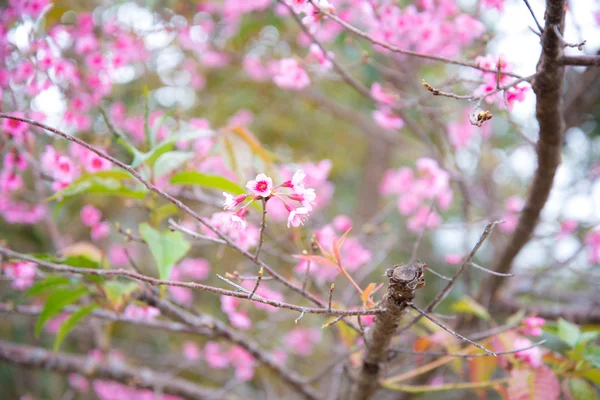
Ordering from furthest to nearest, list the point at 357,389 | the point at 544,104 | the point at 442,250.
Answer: the point at 442,250, the point at 357,389, the point at 544,104

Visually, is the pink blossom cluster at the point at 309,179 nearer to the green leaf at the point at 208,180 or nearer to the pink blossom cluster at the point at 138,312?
the green leaf at the point at 208,180

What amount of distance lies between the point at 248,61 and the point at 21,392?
2644mm

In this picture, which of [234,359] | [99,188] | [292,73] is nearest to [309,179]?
[292,73]

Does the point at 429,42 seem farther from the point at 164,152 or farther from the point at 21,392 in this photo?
the point at 21,392

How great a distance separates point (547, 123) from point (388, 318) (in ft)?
1.96

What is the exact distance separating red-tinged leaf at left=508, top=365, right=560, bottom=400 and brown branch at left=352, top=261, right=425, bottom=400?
0.36 meters

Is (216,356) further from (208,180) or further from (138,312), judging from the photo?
(208,180)

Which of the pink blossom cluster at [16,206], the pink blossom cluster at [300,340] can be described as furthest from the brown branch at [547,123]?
the pink blossom cluster at [300,340]

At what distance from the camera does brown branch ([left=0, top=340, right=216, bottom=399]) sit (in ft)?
6.07

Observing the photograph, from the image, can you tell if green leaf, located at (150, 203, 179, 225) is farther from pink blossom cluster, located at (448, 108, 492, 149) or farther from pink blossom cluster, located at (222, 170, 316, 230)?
pink blossom cluster, located at (448, 108, 492, 149)

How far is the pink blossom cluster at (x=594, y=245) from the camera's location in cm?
238

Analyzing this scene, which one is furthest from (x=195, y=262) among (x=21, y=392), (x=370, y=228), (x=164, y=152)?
(x=164, y=152)

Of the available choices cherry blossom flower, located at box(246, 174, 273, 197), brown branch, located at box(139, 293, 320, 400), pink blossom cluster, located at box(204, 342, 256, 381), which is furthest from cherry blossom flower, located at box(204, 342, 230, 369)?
cherry blossom flower, located at box(246, 174, 273, 197)

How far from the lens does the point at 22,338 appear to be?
3.36m
